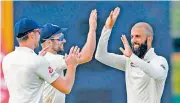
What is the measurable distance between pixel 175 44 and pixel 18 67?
12.2 ft

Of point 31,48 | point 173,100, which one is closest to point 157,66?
point 31,48

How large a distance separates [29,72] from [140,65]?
110 centimetres

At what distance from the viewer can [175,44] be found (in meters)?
8.06

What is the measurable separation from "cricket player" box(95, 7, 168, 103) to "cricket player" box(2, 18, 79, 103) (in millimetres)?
813

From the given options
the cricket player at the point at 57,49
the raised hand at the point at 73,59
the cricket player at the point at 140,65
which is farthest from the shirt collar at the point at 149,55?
the raised hand at the point at 73,59

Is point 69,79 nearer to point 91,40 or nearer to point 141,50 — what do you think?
point 91,40

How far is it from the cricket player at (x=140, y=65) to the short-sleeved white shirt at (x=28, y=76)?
959 millimetres

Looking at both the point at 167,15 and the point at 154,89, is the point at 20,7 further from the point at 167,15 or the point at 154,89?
the point at 154,89

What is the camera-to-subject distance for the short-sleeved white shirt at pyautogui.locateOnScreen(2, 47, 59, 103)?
4.63 metres

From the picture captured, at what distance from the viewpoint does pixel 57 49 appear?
19.2 feet

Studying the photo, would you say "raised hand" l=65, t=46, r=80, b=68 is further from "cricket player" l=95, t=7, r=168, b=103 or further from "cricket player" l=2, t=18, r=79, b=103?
"cricket player" l=95, t=7, r=168, b=103

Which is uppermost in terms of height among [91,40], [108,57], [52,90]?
[91,40]

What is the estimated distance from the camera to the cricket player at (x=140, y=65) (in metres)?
5.41

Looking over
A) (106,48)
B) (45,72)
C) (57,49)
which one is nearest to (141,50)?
(106,48)
